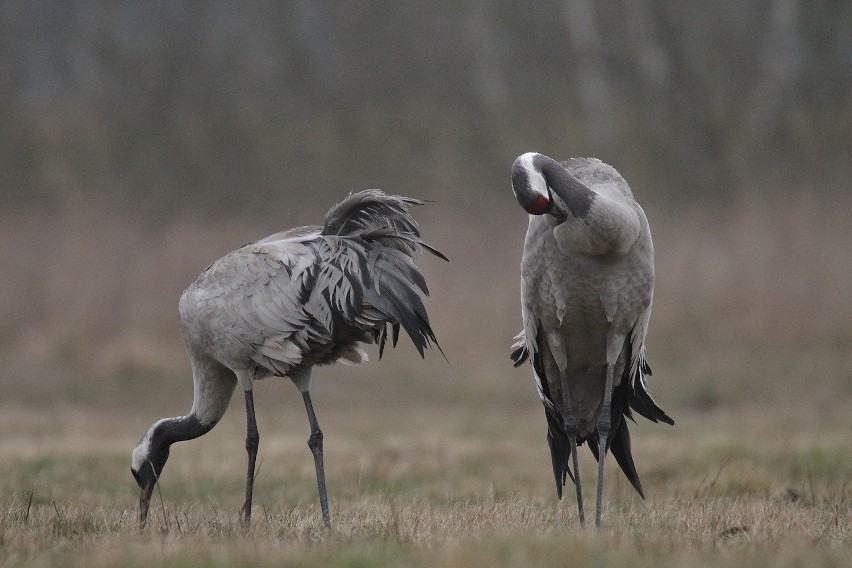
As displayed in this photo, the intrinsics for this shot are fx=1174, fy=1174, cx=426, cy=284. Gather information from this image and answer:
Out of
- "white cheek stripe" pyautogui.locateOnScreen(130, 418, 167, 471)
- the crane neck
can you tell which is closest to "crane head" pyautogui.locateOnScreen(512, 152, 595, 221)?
the crane neck

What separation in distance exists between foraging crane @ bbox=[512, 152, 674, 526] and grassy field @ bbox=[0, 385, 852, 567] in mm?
489

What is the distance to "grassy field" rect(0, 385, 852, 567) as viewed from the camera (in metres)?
3.95

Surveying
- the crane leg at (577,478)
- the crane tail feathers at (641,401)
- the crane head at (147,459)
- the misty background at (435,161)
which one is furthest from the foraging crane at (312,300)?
the misty background at (435,161)

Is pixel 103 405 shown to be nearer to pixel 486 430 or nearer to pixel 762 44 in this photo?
pixel 486 430

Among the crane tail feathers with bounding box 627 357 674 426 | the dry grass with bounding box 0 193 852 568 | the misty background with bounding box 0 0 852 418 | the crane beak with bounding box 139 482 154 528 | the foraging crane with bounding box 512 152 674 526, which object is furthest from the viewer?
the misty background with bounding box 0 0 852 418

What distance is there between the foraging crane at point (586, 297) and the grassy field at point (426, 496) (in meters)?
0.49

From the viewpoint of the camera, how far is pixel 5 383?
13.7 m

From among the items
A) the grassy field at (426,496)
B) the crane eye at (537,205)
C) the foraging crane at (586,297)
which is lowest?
the grassy field at (426,496)

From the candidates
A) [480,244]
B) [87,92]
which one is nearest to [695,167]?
[480,244]

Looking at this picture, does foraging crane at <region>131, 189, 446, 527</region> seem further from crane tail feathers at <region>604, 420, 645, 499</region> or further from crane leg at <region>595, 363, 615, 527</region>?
crane tail feathers at <region>604, 420, 645, 499</region>

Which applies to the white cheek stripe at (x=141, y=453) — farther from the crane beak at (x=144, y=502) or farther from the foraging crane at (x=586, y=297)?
the foraging crane at (x=586, y=297)

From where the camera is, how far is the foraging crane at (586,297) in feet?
16.0

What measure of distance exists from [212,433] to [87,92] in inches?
565

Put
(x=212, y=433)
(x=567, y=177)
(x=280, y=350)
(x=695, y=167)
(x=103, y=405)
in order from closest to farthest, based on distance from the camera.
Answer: (x=567, y=177) < (x=280, y=350) < (x=212, y=433) < (x=103, y=405) < (x=695, y=167)
